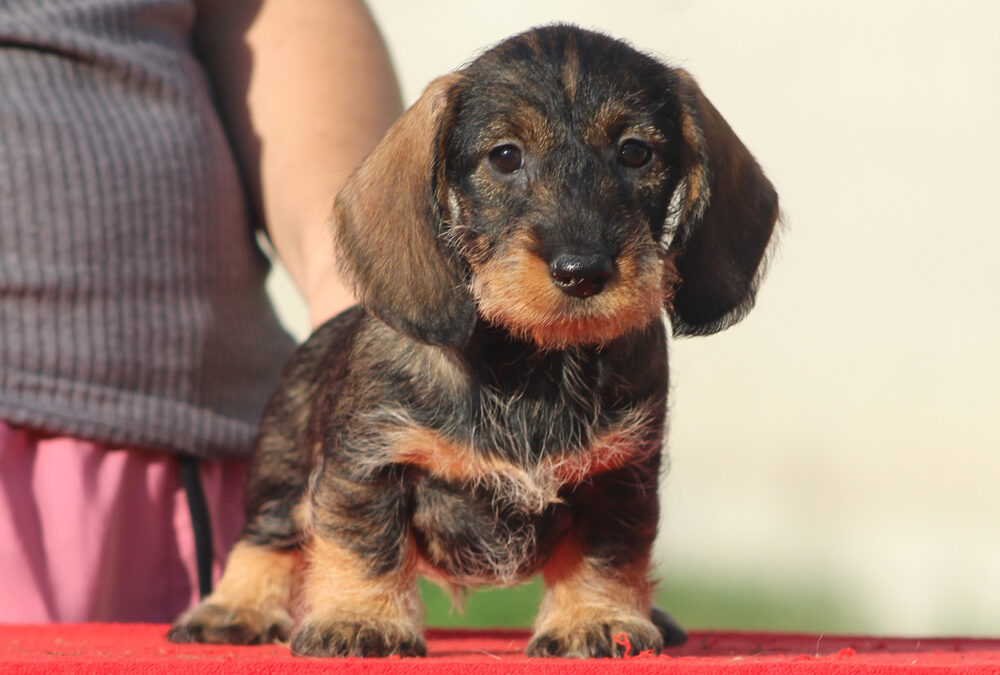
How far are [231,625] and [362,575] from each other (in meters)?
0.53

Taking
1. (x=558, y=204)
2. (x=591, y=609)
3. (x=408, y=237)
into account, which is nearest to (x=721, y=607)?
(x=591, y=609)

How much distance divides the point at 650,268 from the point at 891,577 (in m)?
7.87

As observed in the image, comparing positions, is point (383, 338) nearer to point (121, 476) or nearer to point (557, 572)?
point (557, 572)

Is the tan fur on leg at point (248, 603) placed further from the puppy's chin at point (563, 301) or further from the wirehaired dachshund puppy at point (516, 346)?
the puppy's chin at point (563, 301)

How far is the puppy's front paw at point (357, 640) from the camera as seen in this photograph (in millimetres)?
2406

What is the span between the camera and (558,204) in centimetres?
226

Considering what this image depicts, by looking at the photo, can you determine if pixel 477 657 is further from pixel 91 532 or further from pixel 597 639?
pixel 91 532

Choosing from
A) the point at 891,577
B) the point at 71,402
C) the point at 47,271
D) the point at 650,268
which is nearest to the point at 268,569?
the point at 71,402

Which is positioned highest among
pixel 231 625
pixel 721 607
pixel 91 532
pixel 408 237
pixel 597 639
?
pixel 408 237

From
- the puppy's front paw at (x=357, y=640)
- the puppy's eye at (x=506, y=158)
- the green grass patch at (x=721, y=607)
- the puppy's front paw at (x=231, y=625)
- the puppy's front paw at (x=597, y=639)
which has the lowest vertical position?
the green grass patch at (x=721, y=607)

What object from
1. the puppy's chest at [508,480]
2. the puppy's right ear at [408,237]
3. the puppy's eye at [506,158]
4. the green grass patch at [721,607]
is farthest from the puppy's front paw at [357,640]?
the green grass patch at [721,607]

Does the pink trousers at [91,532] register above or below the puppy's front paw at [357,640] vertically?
below

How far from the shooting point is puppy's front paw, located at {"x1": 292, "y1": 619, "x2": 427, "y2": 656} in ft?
7.89

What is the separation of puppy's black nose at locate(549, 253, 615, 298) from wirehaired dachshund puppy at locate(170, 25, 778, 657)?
11cm
